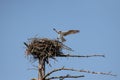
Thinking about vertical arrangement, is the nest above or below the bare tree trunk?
above

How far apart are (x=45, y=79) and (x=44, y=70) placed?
2.27ft

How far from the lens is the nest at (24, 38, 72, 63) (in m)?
17.3

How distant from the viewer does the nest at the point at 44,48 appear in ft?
56.8

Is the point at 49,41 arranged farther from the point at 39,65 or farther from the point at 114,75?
the point at 114,75

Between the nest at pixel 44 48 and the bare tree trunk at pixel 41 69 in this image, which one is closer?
the bare tree trunk at pixel 41 69

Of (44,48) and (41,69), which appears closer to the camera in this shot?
(41,69)

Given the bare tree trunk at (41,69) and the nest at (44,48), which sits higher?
the nest at (44,48)

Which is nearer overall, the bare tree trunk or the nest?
the bare tree trunk

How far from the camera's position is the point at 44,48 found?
18031mm

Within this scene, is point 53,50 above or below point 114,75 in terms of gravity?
above

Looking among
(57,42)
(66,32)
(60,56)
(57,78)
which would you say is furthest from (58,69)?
(66,32)

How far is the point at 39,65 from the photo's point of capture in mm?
16203

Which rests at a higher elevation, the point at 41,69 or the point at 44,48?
the point at 44,48

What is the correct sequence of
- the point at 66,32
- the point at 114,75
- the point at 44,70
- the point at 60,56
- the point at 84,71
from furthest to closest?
1. the point at 66,32
2. the point at 60,56
3. the point at 44,70
4. the point at 84,71
5. the point at 114,75
